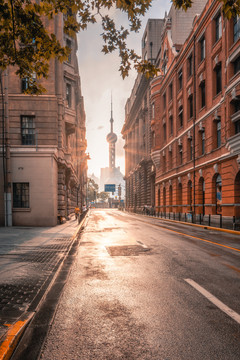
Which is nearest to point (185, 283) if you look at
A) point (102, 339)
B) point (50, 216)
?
point (102, 339)

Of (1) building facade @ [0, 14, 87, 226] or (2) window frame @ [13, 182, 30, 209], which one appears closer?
(1) building facade @ [0, 14, 87, 226]

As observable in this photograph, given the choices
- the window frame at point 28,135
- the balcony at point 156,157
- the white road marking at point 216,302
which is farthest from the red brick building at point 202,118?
the white road marking at point 216,302

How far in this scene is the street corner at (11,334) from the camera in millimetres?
3219

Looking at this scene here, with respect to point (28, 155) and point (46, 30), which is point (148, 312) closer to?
point (46, 30)

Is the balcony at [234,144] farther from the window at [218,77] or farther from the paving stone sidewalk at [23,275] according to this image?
the paving stone sidewalk at [23,275]

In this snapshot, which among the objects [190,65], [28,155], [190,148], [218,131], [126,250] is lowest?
[126,250]

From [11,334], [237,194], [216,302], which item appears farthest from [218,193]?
[11,334]

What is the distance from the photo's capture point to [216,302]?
4.96m

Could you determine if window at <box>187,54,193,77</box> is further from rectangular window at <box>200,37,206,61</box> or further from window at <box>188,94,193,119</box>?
rectangular window at <box>200,37,206,61</box>

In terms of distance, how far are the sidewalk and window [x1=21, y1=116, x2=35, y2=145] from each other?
1235cm

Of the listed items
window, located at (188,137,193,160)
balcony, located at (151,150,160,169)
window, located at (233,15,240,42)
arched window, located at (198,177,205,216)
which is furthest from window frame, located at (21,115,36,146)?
balcony, located at (151,150,160,169)

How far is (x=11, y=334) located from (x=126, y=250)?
7178 millimetres

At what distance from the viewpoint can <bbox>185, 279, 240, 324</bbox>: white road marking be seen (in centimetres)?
438

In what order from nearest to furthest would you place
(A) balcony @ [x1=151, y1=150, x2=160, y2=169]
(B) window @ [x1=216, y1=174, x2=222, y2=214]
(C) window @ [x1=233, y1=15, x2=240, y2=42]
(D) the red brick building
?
1. (C) window @ [x1=233, y1=15, x2=240, y2=42]
2. (D) the red brick building
3. (B) window @ [x1=216, y1=174, x2=222, y2=214]
4. (A) balcony @ [x1=151, y1=150, x2=160, y2=169]
